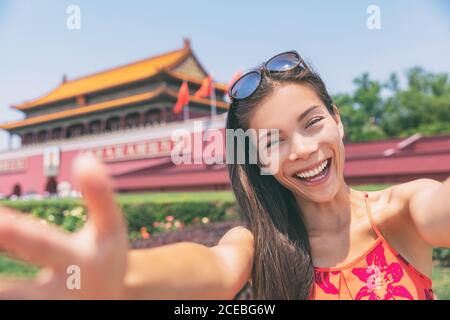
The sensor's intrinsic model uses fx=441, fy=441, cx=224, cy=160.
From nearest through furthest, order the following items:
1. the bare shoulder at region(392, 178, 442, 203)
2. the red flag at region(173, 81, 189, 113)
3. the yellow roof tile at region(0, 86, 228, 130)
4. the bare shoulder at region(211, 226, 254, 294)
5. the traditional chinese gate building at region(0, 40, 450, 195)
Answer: the bare shoulder at region(211, 226, 254, 294) → the bare shoulder at region(392, 178, 442, 203) → the traditional chinese gate building at region(0, 40, 450, 195) → the red flag at region(173, 81, 189, 113) → the yellow roof tile at region(0, 86, 228, 130)

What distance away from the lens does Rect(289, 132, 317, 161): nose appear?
101cm

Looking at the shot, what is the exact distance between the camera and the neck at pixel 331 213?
3.57 feet

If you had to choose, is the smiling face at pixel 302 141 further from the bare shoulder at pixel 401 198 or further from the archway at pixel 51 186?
the archway at pixel 51 186

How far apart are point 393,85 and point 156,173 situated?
1459cm

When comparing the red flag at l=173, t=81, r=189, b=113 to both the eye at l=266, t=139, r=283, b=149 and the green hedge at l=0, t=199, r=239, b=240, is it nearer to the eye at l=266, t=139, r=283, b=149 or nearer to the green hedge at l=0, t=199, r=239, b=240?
the green hedge at l=0, t=199, r=239, b=240

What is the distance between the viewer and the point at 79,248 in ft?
1.74

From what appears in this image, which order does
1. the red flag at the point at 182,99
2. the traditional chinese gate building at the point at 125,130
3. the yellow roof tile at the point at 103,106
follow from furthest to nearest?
1. the yellow roof tile at the point at 103,106
2. the red flag at the point at 182,99
3. the traditional chinese gate building at the point at 125,130

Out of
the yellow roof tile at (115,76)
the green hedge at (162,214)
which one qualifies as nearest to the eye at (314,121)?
the green hedge at (162,214)

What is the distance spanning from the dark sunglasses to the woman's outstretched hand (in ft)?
1.98

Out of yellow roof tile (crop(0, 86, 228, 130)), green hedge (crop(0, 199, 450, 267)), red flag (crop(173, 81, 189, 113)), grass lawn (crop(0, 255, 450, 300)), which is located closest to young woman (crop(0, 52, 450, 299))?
grass lawn (crop(0, 255, 450, 300))

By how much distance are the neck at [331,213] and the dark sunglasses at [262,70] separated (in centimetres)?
31

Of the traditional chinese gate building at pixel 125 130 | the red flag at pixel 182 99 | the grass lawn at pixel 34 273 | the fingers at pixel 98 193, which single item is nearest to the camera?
the fingers at pixel 98 193

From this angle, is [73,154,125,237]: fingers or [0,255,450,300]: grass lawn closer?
[73,154,125,237]: fingers

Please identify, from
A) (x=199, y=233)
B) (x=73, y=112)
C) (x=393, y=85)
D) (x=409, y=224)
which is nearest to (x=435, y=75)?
(x=393, y=85)
